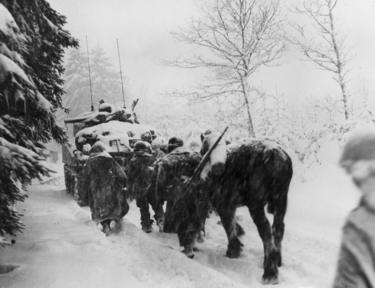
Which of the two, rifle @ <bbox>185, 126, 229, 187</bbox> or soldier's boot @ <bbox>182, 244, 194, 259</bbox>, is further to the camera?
soldier's boot @ <bbox>182, 244, 194, 259</bbox>

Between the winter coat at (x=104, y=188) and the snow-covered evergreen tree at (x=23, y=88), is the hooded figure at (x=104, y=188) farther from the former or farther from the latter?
the snow-covered evergreen tree at (x=23, y=88)

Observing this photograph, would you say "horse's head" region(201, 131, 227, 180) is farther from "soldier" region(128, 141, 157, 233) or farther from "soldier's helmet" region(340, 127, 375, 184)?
"soldier's helmet" region(340, 127, 375, 184)

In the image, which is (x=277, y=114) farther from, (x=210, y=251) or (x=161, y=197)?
(x=210, y=251)

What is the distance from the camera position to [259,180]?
6.95 metres

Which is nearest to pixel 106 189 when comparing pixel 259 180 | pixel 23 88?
pixel 259 180

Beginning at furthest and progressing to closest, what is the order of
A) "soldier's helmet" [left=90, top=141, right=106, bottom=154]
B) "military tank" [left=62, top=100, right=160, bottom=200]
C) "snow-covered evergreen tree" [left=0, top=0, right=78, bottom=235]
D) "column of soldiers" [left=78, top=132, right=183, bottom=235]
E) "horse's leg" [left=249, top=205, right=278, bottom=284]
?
"military tank" [left=62, top=100, right=160, bottom=200] < "soldier's helmet" [left=90, top=141, right=106, bottom=154] < "column of soldiers" [left=78, top=132, right=183, bottom=235] < "horse's leg" [left=249, top=205, right=278, bottom=284] < "snow-covered evergreen tree" [left=0, top=0, right=78, bottom=235]

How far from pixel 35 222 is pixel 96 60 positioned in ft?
144

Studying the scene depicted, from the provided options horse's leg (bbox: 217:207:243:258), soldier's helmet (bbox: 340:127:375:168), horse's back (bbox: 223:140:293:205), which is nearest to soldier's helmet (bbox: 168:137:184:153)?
horse's leg (bbox: 217:207:243:258)

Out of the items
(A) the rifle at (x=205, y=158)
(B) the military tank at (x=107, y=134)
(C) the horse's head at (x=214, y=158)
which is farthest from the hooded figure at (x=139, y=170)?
(C) the horse's head at (x=214, y=158)

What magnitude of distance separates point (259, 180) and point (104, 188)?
424 cm

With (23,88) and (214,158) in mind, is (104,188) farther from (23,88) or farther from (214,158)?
(23,88)

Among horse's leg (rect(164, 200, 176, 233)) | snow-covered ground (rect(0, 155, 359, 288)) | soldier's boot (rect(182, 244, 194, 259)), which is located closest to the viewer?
snow-covered ground (rect(0, 155, 359, 288))

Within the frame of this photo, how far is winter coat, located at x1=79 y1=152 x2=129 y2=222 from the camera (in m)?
9.88

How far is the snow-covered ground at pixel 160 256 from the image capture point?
6109mm
